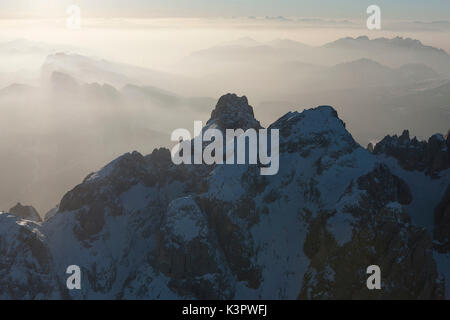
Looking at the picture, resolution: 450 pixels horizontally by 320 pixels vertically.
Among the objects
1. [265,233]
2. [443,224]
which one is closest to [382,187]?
[443,224]

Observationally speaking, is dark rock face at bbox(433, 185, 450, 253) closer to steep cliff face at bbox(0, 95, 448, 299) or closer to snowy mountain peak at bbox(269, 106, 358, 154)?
steep cliff face at bbox(0, 95, 448, 299)

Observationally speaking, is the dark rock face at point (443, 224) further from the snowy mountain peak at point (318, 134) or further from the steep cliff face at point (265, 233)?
the snowy mountain peak at point (318, 134)

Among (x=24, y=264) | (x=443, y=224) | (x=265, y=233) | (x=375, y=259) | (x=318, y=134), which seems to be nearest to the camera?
(x=375, y=259)

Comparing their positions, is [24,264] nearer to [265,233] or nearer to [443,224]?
[265,233]

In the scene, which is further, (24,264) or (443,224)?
(443,224)
